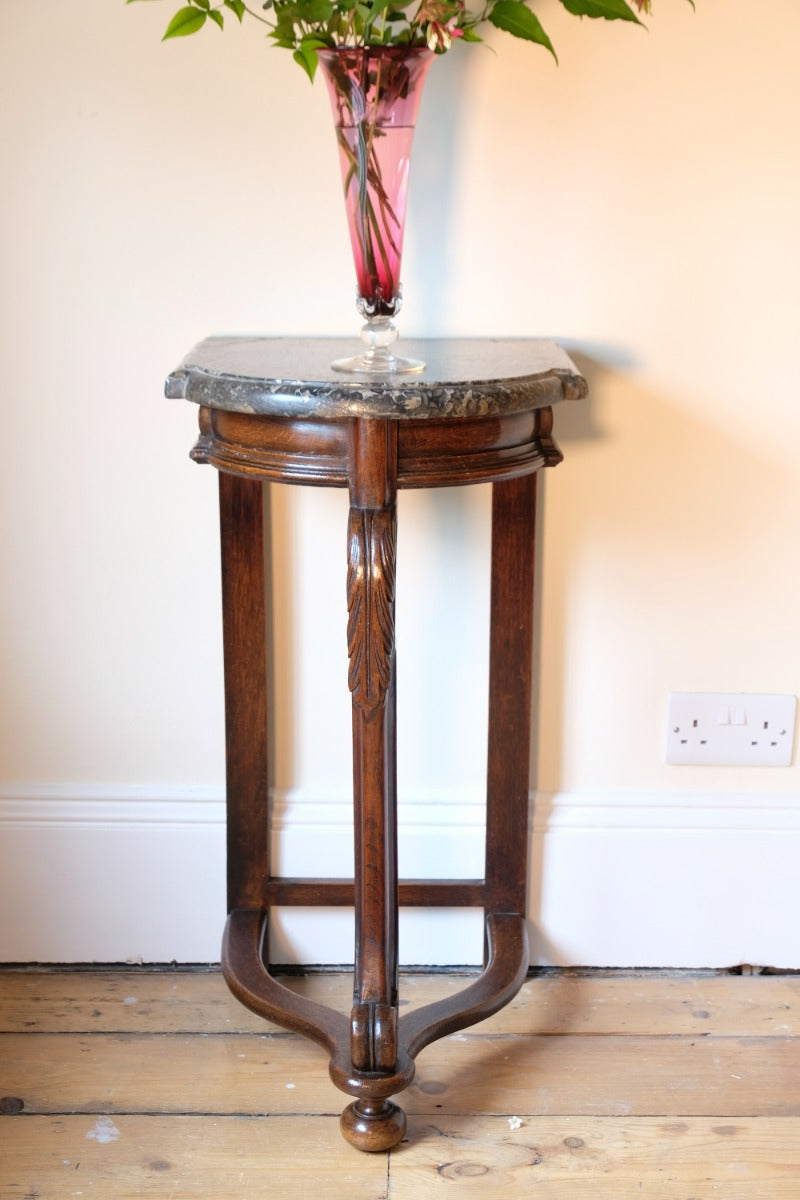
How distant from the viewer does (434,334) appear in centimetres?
160

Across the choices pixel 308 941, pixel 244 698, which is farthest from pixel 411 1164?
pixel 244 698

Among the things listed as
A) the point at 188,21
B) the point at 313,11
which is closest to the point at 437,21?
the point at 313,11

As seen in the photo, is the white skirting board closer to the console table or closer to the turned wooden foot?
the console table

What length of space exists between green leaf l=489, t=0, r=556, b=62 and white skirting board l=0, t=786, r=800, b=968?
954mm

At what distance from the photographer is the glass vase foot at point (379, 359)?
1.31 metres

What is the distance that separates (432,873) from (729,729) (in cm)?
45

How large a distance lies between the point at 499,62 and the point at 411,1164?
4.17 feet

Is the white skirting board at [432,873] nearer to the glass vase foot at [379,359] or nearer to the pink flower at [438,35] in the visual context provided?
the glass vase foot at [379,359]

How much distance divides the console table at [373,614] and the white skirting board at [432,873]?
0.15 ft

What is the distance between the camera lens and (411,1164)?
1385 millimetres

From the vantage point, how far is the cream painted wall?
153cm

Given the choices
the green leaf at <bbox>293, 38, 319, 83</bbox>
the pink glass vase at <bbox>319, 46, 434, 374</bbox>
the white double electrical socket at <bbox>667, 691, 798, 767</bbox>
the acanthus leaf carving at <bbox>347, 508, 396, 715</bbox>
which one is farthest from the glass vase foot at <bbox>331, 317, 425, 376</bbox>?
the white double electrical socket at <bbox>667, 691, 798, 767</bbox>

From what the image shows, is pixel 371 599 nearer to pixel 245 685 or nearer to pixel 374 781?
pixel 374 781

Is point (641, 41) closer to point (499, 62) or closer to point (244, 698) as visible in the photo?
point (499, 62)
